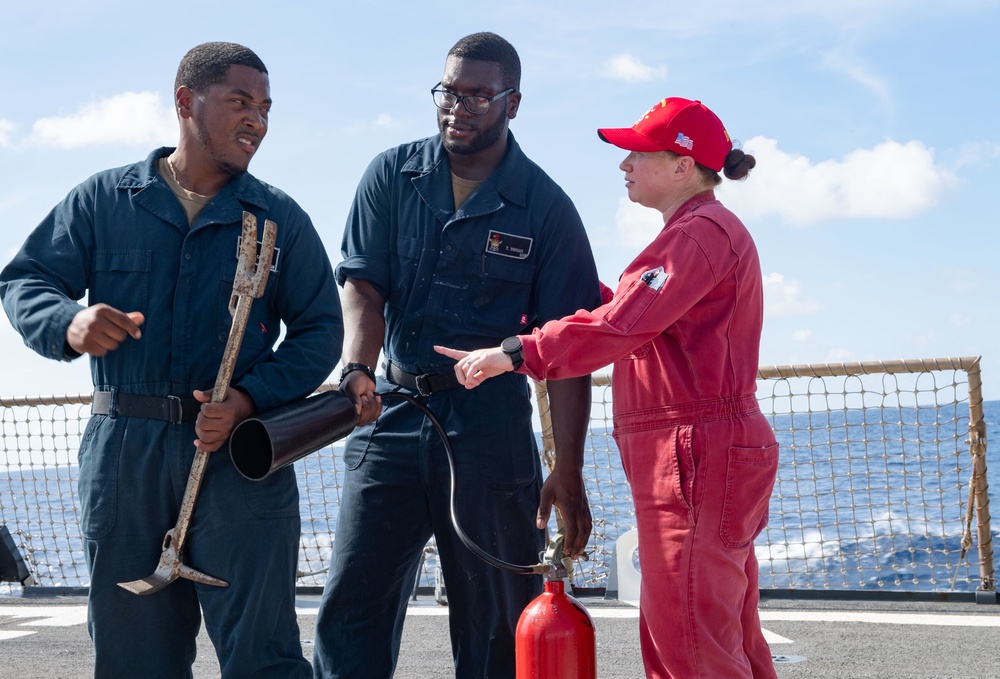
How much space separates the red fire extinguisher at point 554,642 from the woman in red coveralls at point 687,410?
0.17 meters

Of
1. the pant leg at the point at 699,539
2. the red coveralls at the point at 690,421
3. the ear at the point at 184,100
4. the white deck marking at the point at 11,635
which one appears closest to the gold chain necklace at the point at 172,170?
the ear at the point at 184,100

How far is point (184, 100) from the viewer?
10.5 ft

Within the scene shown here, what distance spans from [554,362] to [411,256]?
85 centimetres

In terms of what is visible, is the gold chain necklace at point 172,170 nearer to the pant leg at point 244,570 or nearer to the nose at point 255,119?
the nose at point 255,119

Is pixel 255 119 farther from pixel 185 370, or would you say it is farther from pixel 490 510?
pixel 490 510

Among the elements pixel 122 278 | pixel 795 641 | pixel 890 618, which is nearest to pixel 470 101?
pixel 122 278

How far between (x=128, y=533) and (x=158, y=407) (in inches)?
13.5

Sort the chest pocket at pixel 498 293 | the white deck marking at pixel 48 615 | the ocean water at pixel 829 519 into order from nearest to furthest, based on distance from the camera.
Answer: the chest pocket at pixel 498 293, the white deck marking at pixel 48 615, the ocean water at pixel 829 519

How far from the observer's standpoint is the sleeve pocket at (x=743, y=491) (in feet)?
9.58

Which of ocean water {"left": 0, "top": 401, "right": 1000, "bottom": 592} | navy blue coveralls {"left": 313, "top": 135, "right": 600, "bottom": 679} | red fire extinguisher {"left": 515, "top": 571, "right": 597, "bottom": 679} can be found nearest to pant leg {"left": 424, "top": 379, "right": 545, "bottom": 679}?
navy blue coveralls {"left": 313, "top": 135, "right": 600, "bottom": 679}

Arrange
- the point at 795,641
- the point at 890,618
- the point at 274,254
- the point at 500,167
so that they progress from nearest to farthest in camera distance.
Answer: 1. the point at 274,254
2. the point at 500,167
3. the point at 795,641
4. the point at 890,618

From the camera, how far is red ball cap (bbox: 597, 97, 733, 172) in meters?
3.17

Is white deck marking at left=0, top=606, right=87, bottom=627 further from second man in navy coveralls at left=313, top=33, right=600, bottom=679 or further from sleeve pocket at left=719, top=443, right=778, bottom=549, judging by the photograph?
sleeve pocket at left=719, top=443, right=778, bottom=549

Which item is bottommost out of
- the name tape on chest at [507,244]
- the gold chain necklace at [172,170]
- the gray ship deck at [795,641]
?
the gray ship deck at [795,641]
